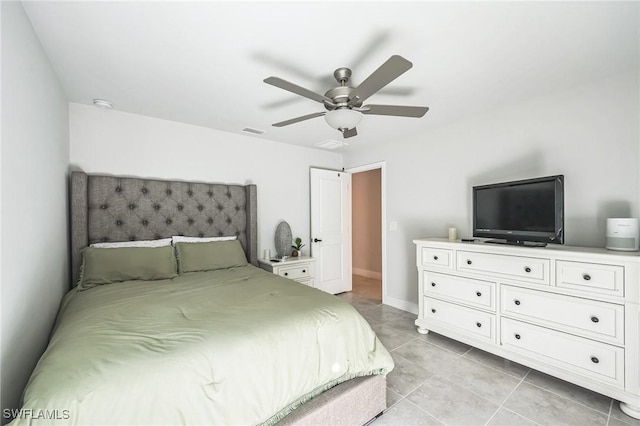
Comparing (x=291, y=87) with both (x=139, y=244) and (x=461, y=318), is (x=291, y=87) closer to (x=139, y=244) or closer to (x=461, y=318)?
(x=139, y=244)

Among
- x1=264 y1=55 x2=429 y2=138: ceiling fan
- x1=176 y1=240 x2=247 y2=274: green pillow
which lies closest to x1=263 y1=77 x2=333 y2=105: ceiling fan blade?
x1=264 y1=55 x2=429 y2=138: ceiling fan

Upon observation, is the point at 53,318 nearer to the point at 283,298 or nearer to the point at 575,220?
the point at 283,298

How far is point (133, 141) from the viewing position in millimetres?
2617

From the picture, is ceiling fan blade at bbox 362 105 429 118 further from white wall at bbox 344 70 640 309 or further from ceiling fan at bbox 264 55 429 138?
white wall at bbox 344 70 640 309

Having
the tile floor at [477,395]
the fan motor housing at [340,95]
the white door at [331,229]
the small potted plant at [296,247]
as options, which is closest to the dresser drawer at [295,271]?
the small potted plant at [296,247]

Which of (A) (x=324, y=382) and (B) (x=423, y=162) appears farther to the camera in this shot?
(B) (x=423, y=162)

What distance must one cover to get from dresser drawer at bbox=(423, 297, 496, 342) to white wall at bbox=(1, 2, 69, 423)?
113 inches

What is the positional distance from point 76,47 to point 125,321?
5.41 feet

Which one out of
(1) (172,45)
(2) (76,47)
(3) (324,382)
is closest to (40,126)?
(2) (76,47)

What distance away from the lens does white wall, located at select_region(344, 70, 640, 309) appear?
6.29 feet

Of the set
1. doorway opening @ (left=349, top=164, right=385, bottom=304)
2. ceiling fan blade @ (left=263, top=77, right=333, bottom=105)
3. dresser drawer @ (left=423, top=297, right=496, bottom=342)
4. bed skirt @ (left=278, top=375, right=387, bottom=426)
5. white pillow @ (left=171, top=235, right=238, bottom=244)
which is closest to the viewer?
bed skirt @ (left=278, top=375, right=387, bottom=426)

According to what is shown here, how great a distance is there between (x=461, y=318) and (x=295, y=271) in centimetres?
187

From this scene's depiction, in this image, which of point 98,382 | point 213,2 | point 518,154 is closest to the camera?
point 98,382

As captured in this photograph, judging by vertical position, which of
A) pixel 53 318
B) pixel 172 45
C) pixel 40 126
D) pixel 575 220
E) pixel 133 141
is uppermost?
pixel 172 45
